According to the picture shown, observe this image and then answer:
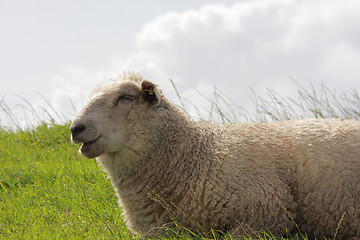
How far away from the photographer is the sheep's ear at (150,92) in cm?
422

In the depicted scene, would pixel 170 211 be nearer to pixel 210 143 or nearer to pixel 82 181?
pixel 210 143

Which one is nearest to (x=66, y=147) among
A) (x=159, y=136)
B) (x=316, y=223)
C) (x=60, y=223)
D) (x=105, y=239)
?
(x=60, y=223)

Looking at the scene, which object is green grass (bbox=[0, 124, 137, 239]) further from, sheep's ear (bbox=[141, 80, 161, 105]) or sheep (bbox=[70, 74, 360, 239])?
sheep's ear (bbox=[141, 80, 161, 105])

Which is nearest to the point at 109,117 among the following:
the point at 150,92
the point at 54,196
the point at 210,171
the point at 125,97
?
the point at 125,97

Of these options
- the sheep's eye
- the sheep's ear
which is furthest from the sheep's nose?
the sheep's ear

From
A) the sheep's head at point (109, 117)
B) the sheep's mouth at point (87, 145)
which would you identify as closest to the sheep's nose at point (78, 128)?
the sheep's head at point (109, 117)

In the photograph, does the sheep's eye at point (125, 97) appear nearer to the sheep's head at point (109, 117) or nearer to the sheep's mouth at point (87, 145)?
the sheep's head at point (109, 117)

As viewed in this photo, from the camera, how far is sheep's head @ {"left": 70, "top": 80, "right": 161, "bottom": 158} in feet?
13.3

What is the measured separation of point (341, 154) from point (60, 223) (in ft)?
9.75

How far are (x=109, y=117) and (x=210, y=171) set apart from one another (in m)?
0.94

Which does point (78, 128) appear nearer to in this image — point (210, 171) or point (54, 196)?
point (210, 171)

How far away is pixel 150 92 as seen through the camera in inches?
167

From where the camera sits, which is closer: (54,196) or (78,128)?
(78,128)

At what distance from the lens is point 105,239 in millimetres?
4734
